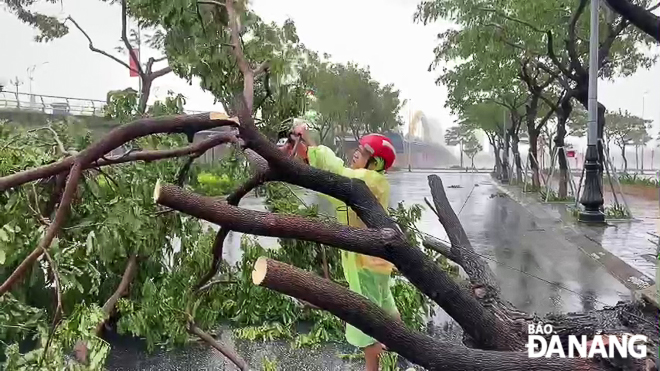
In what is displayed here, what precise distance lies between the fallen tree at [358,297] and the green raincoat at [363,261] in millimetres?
167

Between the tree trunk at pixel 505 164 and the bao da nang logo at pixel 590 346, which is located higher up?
the tree trunk at pixel 505 164

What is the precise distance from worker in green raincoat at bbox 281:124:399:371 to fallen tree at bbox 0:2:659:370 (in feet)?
0.46

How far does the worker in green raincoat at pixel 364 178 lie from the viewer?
1464 millimetres

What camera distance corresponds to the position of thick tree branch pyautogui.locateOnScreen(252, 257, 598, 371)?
3.08 feet

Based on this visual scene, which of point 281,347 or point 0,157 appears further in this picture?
point 281,347

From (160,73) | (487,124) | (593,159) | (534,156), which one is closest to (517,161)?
(487,124)

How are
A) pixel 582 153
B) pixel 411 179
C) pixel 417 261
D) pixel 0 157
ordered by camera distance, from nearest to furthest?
pixel 417 261 < pixel 411 179 < pixel 0 157 < pixel 582 153

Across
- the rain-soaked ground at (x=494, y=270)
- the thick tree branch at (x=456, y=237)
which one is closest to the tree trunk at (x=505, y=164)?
the rain-soaked ground at (x=494, y=270)

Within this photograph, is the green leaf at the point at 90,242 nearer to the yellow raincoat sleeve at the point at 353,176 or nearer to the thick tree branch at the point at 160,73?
the thick tree branch at the point at 160,73

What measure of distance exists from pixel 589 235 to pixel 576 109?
2.27 m

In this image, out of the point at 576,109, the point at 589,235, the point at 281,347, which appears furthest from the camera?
the point at 576,109

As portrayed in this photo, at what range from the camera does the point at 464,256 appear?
1.83 m

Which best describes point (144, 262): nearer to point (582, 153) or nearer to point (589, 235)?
point (589, 235)

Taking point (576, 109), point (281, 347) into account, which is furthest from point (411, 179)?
point (576, 109)
